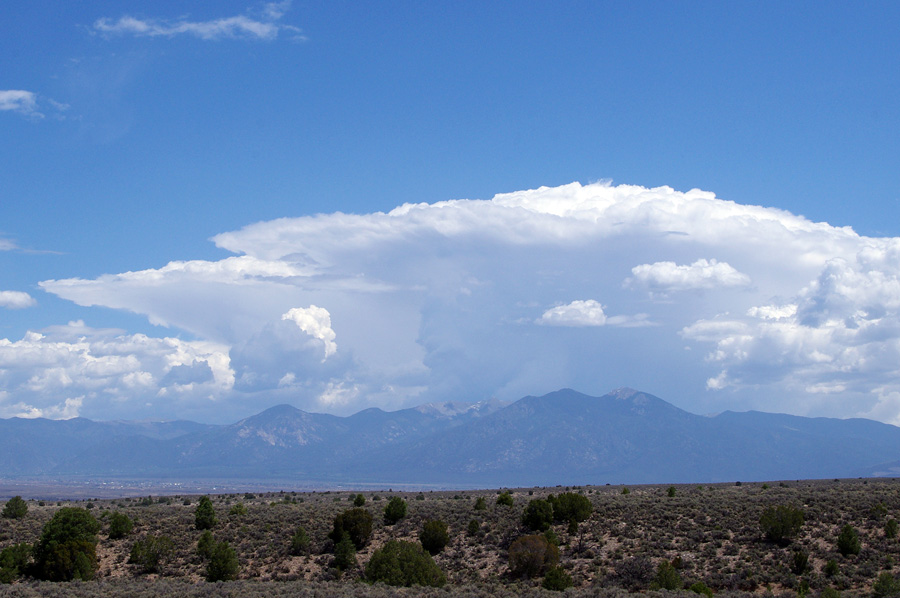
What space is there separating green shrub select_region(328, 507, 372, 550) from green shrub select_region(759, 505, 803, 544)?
24603mm

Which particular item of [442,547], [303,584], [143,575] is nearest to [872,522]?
[442,547]

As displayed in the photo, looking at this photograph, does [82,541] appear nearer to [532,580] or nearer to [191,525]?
[191,525]

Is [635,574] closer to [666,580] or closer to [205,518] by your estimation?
[666,580]

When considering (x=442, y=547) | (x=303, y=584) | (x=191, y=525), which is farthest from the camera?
(x=191, y=525)

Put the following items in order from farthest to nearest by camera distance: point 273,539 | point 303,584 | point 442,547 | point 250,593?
point 273,539 < point 442,547 < point 303,584 < point 250,593

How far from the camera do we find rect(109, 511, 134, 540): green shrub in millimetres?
51125

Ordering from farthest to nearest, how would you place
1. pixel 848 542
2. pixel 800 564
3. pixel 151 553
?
pixel 151 553 → pixel 848 542 → pixel 800 564

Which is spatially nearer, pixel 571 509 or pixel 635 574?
pixel 635 574

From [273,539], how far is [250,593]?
16.3 meters

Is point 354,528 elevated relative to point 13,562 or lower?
elevated

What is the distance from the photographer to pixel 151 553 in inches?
1826

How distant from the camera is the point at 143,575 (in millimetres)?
45594

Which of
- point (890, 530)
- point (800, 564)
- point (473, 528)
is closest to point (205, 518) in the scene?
point (473, 528)

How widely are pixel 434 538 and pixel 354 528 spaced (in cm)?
592
